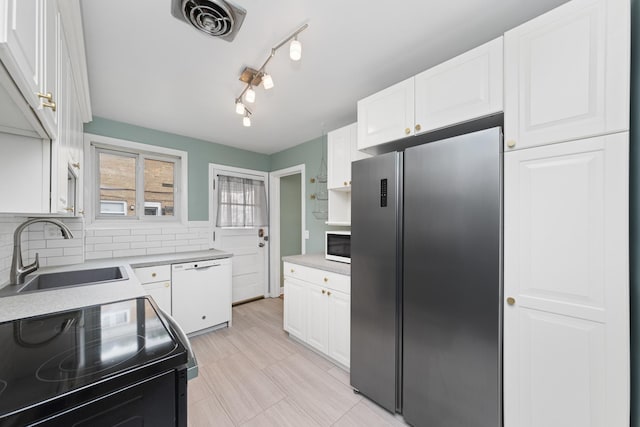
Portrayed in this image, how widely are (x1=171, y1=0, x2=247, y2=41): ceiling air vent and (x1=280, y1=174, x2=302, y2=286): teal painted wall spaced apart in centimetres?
288

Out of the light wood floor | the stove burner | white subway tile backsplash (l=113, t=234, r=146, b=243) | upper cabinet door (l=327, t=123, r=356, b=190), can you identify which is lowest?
the light wood floor

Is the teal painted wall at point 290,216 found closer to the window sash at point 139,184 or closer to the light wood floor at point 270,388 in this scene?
the window sash at point 139,184

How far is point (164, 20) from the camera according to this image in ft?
4.42

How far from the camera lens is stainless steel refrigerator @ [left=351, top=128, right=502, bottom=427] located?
1.22m

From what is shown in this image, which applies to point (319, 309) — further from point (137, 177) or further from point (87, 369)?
point (137, 177)

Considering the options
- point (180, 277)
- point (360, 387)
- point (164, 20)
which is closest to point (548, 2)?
point (164, 20)

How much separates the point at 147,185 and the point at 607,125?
12.6 ft

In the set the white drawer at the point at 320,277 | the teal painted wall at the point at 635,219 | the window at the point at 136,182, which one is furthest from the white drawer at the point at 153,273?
the teal painted wall at the point at 635,219

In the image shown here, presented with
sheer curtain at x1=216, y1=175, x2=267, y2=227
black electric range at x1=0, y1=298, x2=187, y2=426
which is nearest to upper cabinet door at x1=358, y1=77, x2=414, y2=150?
black electric range at x1=0, y1=298, x2=187, y2=426

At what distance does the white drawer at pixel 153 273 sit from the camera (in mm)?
2340

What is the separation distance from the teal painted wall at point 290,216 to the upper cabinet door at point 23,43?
133 inches

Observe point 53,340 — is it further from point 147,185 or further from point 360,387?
Result: point 147,185

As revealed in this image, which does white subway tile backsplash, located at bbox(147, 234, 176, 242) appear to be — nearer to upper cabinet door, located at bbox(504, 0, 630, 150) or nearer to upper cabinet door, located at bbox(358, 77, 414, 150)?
upper cabinet door, located at bbox(358, 77, 414, 150)

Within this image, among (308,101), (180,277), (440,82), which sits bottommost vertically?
(180,277)
